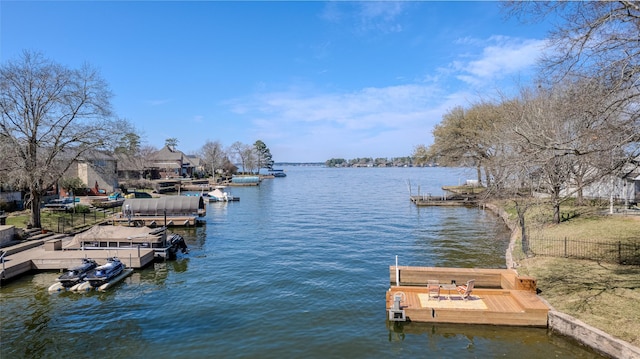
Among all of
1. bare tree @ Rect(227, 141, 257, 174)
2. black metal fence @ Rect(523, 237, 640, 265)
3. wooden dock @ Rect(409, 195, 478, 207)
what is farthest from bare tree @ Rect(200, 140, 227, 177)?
black metal fence @ Rect(523, 237, 640, 265)

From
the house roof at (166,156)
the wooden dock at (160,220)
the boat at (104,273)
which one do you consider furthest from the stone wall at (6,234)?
the house roof at (166,156)

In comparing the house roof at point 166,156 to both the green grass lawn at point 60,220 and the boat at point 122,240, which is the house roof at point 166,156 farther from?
the boat at point 122,240

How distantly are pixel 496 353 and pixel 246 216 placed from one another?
36352 mm

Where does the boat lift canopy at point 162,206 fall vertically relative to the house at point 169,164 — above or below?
below

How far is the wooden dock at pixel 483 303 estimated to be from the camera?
1384 centimetres

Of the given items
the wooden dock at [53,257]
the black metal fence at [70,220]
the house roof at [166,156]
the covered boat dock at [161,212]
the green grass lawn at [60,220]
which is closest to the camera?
the wooden dock at [53,257]

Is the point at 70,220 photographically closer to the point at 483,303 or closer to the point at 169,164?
the point at 483,303

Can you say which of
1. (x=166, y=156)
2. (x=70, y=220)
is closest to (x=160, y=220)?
(x=70, y=220)

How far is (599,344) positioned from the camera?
1160 centimetres

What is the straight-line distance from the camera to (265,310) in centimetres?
1642

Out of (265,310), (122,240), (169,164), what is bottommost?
(265,310)

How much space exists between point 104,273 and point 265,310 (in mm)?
9631

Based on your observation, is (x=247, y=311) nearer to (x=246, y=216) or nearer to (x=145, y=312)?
(x=145, y=312)

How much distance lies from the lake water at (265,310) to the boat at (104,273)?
841 millimetres
